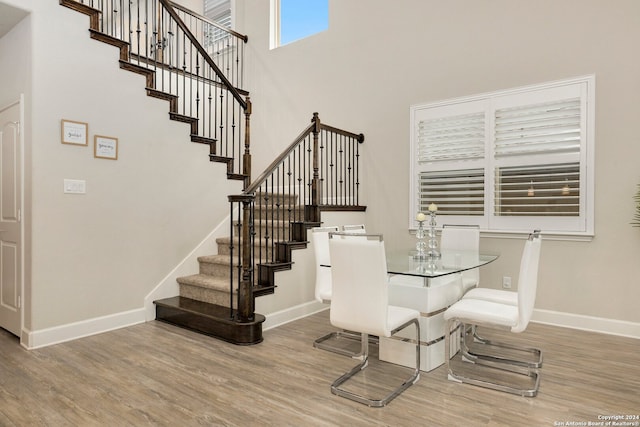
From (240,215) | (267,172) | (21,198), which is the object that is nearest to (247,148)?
(240,215)

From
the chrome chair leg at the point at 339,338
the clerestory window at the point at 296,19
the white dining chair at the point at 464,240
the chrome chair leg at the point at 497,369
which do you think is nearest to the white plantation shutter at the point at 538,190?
the white dining chair at the point at 464,240

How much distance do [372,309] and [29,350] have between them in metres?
2.93

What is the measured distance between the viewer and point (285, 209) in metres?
4.93

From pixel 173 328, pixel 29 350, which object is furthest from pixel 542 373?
pixel 29 350

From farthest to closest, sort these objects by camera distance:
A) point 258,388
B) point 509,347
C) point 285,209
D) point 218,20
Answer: point 218,20
point 285,209
point 509,347
point 258,388

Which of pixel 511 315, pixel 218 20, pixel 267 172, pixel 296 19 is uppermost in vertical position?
pixel 218 20

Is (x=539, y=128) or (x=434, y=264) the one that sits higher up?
(x=539, y=128)

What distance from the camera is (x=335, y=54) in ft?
18.0

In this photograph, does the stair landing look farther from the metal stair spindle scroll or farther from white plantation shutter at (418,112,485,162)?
Answer: white plantation shutter at (418,112,485,162)

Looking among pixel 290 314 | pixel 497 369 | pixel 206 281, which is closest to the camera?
pixel 497 369

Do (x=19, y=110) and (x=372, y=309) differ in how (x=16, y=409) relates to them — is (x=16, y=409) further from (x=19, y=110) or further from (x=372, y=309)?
(x=19, y=110)

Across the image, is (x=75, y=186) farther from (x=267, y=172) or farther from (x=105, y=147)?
(x=267, y=172)

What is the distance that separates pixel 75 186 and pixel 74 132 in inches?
19.4

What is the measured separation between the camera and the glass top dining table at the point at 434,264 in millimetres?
2590
